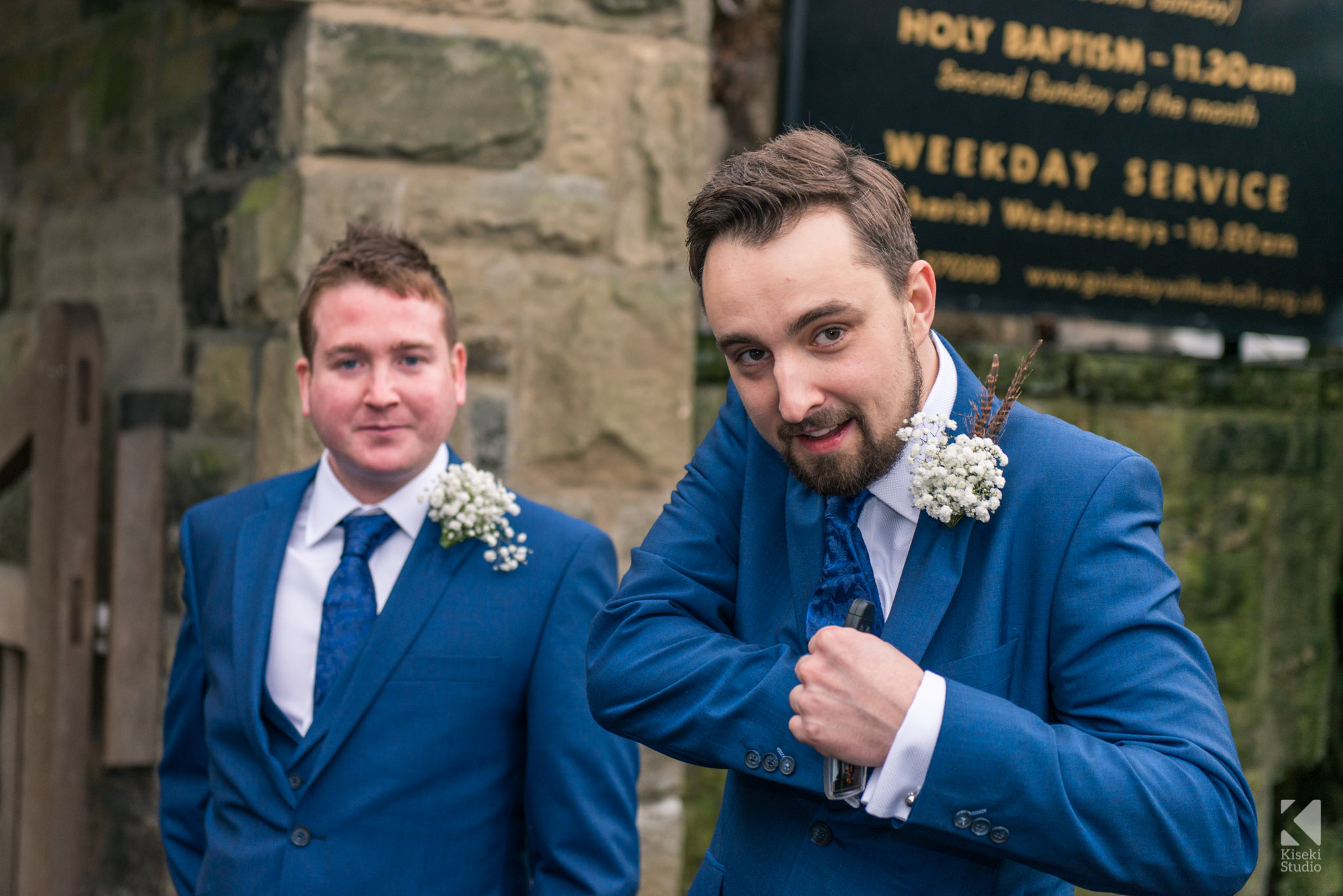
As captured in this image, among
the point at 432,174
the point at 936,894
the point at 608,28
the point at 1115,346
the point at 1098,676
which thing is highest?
the point at 608,28

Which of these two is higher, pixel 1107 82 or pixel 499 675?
pixel 1107 82

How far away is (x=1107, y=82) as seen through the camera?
3895 millimetres

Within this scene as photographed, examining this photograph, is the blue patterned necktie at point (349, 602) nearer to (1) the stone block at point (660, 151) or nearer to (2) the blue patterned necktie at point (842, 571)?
(2) the blue patterned necktie at point (842, 571)

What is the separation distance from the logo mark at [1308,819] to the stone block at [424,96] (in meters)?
3.37

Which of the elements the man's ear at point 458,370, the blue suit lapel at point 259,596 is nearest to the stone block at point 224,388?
the blue suit lapel at point 259,596

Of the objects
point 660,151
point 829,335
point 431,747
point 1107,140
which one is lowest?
point 431,747

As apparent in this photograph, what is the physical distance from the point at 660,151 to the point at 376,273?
1.03 meters

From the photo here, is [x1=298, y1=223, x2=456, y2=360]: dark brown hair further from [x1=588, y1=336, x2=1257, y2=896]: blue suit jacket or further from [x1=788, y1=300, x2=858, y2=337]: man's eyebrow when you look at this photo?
[x1=788, y1=300, x2=858, y2=337]: man's eyebrow

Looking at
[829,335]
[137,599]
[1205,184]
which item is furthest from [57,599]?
[1205,184]

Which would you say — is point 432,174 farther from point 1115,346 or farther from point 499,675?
point 1115,346

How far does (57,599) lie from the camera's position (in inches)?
126

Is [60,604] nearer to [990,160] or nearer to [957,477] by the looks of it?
[957,477]

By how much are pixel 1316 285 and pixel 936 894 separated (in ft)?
11.7

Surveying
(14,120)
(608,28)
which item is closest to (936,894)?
(608,28)
